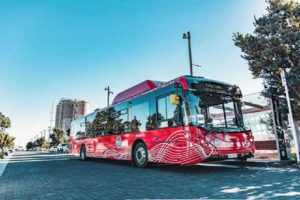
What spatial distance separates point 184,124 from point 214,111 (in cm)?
116

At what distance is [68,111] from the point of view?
3809 inches

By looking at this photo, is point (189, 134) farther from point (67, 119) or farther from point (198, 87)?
point (67, 119)

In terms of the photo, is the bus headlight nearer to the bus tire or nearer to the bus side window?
the bus side window

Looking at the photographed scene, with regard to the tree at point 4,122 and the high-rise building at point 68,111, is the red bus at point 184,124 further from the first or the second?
the high-rise building at point 68,111

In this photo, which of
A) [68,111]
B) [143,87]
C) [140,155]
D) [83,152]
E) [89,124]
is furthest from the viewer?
[68,111]

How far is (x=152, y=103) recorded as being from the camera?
32.7 ft

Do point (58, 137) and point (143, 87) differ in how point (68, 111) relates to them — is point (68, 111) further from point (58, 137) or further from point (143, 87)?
point (143, 87)

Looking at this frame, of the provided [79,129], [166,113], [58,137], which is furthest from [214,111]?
[58,137]

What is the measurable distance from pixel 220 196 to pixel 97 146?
10759mm

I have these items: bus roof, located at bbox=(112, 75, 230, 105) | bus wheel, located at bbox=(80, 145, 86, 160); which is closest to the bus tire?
bus wheel, located at bbox=(80, 145, 86, 160)

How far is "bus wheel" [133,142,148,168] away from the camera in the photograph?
10.3 m

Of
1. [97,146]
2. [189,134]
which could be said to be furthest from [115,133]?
[189,134]

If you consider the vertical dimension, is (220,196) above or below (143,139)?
below

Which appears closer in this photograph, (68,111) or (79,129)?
(79,129)
